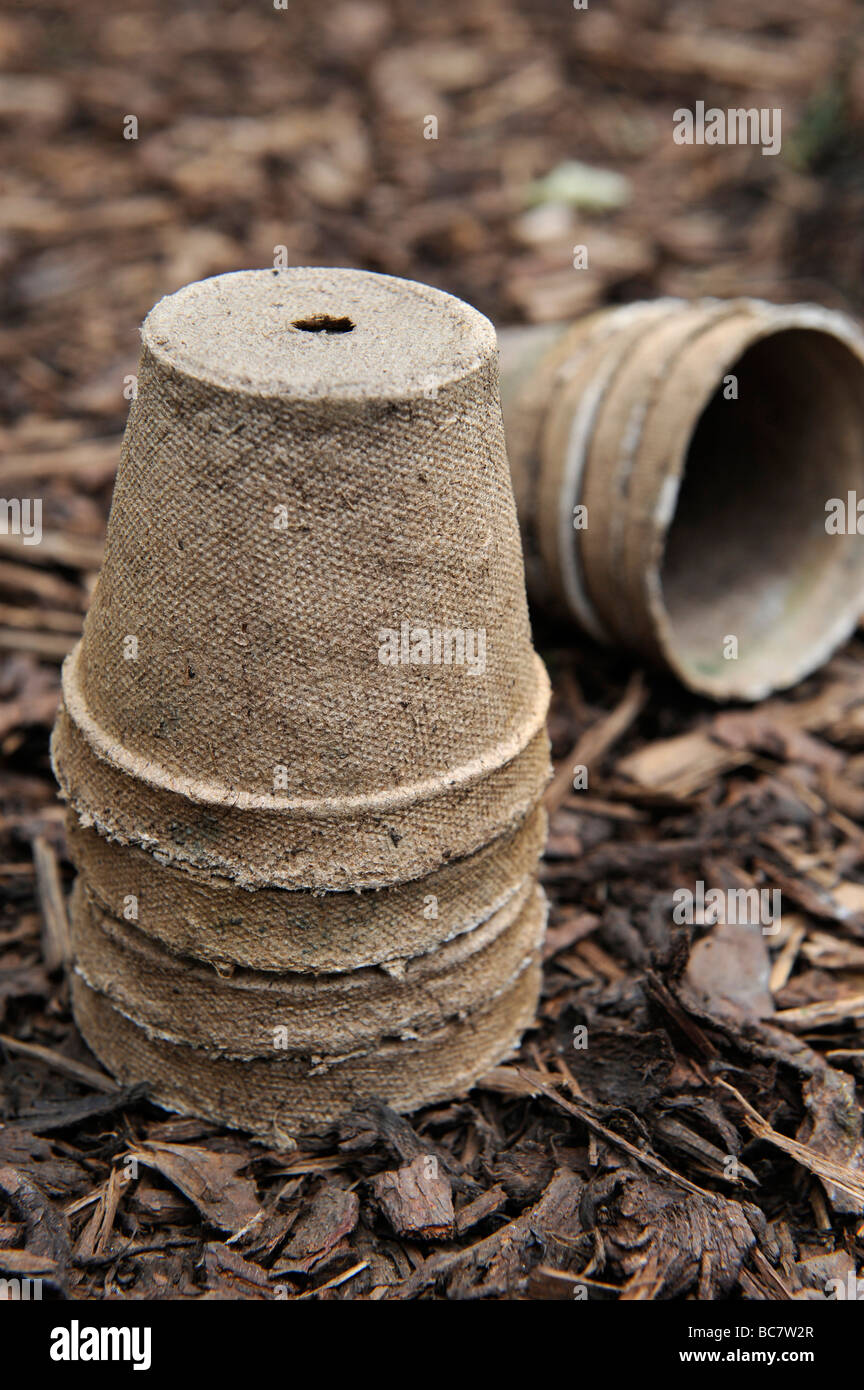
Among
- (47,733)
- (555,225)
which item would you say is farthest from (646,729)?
(555,225)

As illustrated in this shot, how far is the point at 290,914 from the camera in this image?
2.54m

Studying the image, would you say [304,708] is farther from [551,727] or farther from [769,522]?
[769,522]

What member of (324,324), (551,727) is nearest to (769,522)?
(551,727)

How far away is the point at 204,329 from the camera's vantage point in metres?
2.39

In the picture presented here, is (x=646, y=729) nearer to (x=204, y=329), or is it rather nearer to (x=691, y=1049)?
(x=691, y=1049)

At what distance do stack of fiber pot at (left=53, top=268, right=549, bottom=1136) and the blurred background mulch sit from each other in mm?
258

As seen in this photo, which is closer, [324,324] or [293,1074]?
[324,324]

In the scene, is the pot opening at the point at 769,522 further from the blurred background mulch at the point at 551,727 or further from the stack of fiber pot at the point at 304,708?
the stack of fiber pot at the point at 304,708

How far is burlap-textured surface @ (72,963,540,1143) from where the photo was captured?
2748 millimetres

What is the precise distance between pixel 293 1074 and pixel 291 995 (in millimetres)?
218

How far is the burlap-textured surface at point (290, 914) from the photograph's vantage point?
2.54m

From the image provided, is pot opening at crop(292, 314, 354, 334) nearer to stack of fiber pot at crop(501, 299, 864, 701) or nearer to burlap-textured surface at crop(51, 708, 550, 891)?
burlap-textured surface at crop(51, 708, 550, 891)

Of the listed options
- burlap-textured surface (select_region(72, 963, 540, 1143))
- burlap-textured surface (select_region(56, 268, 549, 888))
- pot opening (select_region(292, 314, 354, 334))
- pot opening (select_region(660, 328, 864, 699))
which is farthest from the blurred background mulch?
pot opening (select_region(292, 314, 354, 334))

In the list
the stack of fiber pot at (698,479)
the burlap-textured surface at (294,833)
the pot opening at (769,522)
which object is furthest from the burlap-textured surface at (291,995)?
the pot opening at (769,522)
